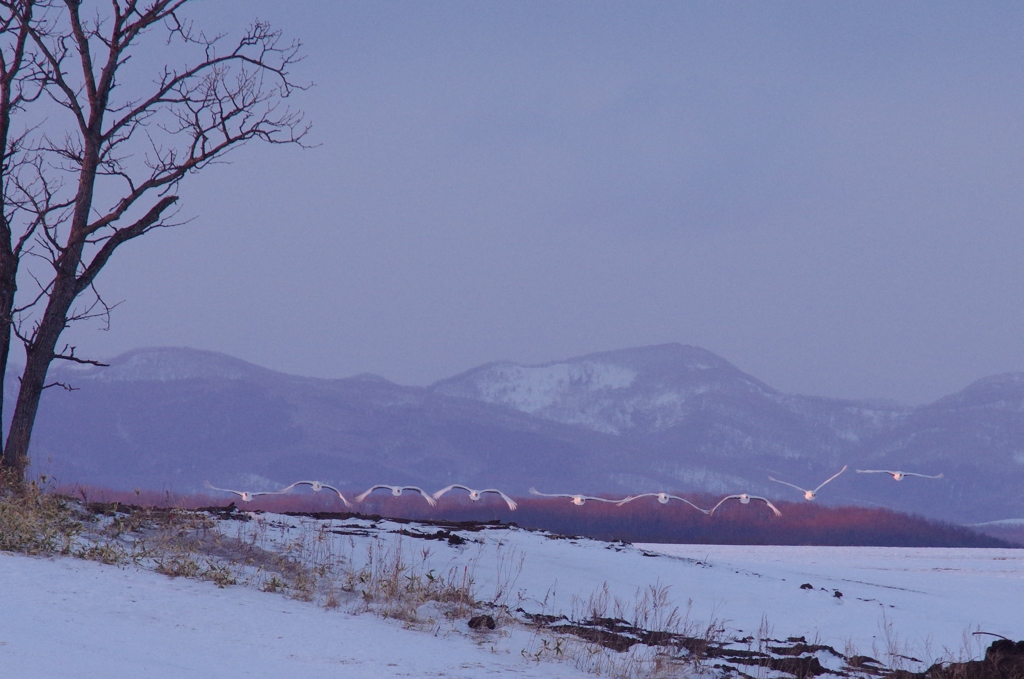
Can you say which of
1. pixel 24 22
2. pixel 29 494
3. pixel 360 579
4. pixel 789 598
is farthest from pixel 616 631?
pixel 24 22

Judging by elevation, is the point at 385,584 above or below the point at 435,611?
above

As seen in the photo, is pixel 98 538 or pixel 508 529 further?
pixel 508 529

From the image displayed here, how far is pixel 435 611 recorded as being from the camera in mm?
10266

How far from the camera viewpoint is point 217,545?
11.9 meters

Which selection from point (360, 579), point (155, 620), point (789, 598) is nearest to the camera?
point (155, 620)

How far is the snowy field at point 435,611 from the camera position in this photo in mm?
7566

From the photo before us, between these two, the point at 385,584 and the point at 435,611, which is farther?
the point at 385,584

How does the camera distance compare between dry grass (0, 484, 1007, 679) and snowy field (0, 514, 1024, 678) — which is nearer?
snowy field (0, 514, 1024, 678)

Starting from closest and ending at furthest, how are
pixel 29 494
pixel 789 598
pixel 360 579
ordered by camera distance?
pixel 360 579
pixel 29 494
pixel 789 598

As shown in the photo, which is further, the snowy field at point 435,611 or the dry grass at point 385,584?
the dry grass at point 385,584

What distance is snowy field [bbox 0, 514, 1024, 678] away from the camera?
298 inches

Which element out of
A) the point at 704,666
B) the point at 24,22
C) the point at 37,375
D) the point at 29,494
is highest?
the point at 24,22

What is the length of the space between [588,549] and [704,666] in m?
6.74

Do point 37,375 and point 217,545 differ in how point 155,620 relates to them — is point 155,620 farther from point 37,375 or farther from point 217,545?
point 37,375
